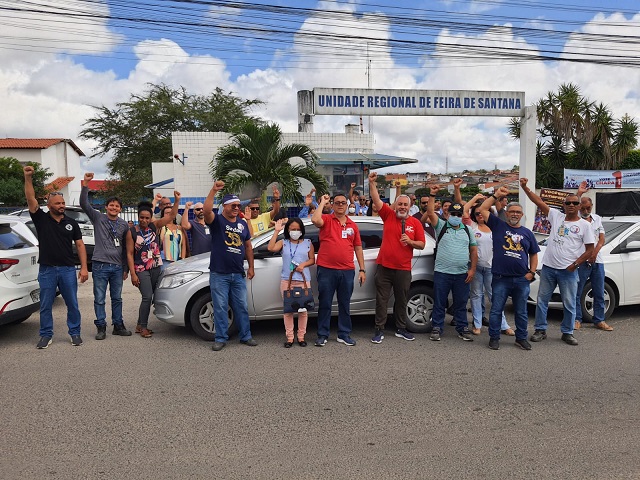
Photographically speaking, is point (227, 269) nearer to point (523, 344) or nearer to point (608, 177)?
point (523, 344)

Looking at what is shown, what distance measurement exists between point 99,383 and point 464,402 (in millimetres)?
3365

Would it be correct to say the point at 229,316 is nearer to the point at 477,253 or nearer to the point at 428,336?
the point at 428,336

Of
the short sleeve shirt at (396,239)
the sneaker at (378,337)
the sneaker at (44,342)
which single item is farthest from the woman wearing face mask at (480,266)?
the sneaker at (44,342)

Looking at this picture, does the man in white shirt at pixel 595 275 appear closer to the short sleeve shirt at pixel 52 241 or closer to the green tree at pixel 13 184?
the short sleeve shirt at pixel 52 241

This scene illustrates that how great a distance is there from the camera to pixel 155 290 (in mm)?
6844

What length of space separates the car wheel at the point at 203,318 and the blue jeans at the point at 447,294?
249 centimetres

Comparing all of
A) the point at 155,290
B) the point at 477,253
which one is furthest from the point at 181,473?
the point at 477,253

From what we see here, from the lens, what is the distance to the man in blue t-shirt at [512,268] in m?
6.06

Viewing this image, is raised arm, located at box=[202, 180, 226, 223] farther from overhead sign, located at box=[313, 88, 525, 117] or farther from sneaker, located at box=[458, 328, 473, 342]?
overhead sign, located at box=[313, 88, 525, 117]

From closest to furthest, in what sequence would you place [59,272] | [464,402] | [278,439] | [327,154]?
[278,439] → [464,402] → [59,272] → [327,154]

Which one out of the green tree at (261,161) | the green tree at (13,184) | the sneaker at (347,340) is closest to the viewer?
the sneaker at (347,340)

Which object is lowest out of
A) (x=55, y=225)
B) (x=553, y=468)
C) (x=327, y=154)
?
(x=553, y=468)

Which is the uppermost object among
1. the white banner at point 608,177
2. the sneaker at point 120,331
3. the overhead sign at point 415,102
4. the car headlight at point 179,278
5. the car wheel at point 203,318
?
the overhead sign at point 415,102

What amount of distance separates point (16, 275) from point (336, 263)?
12.5 ft
